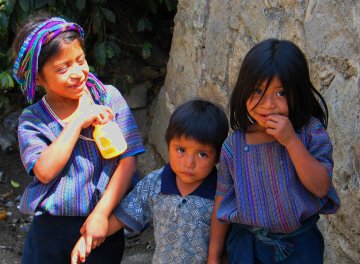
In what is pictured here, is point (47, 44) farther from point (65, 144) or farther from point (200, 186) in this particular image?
point (200, 186)

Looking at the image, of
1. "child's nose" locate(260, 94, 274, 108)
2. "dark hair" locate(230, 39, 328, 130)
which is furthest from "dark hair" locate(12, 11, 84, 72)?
"child's nose" locate(260, 94, 274, 108)

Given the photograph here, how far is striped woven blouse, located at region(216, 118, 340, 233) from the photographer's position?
187 centimetres

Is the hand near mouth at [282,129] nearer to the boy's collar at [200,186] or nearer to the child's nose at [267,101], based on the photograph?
the child's nose at [267,101]

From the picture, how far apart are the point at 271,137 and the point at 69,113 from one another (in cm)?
79

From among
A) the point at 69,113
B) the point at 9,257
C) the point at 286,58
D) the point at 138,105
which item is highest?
the point at 286,58

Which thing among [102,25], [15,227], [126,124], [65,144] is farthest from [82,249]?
[102,25]

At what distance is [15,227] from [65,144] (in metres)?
2.10

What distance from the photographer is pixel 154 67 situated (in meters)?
4.74

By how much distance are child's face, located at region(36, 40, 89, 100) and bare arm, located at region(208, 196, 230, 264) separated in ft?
2.11

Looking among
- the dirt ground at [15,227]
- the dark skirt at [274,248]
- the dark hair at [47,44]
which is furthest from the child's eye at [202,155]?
the dirt ground at [15,227]

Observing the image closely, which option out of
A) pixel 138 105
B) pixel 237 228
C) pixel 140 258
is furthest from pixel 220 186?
pixel 138 105

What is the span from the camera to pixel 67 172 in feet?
7.63

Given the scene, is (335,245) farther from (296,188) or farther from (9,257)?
(9,257)

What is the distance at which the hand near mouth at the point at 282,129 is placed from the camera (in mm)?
1824
